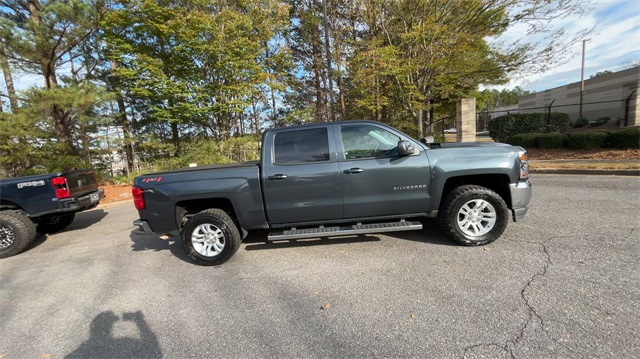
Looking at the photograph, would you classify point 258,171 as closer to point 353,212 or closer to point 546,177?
point 353,212

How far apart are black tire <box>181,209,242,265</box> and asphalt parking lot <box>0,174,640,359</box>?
0.17 m

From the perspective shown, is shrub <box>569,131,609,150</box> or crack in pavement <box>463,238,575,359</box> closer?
crack in pavement <box>463,238,575,359</box>

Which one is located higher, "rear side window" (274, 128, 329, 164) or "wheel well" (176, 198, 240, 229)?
"rear side window" (274, 128, 329, 164)

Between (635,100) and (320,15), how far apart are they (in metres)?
15.7

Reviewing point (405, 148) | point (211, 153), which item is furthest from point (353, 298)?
point (211, 153)

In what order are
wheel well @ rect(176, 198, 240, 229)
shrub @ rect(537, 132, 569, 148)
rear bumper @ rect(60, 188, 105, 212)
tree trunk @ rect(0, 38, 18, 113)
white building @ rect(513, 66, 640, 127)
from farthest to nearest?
white building @ rect(513, 66, 640, 127), shrub @ rect(537, 132, 569, 148), tree trunk @ rect(0, 38, 18, 113), rear bumper @ rect(60, 188, 105, 212), wheel well @ rect(176, 198, 240, 229)

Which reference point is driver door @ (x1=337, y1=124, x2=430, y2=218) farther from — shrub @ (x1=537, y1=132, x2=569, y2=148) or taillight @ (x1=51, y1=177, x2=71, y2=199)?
shrub @ (x1=537, y1=132, x2=569, y2=148)

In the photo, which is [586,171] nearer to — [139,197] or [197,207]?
[197,207]

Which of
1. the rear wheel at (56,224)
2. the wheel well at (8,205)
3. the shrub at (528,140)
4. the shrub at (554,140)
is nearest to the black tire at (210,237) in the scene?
the wheel well at (8,205)

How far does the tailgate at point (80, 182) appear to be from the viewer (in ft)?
17.1

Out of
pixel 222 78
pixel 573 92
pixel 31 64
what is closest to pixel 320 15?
pixel 222 78

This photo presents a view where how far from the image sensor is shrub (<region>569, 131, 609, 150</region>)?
30.8 feet

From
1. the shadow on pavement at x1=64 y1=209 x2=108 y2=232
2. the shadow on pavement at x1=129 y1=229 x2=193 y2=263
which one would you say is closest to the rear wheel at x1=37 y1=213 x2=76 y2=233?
the shadow on pavement at x1=64 y1=209 x2=108 y2=232

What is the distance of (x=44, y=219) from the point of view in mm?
5973
